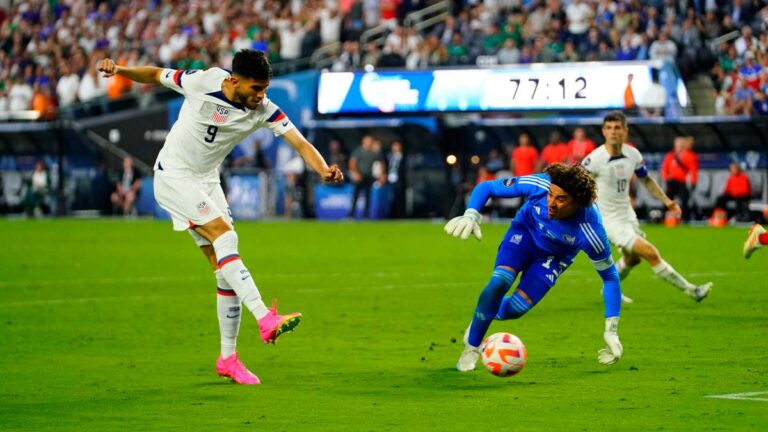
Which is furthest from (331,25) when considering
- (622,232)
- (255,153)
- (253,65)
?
(253,65)

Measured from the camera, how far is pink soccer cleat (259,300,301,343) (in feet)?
30.5

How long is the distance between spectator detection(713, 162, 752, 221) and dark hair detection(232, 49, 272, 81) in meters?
21.4

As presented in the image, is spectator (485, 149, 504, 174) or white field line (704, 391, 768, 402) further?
spectator (485, 149, 504, 174)

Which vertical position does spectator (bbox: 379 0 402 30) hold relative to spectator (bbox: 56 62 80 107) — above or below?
above

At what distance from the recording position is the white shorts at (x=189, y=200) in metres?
10.0

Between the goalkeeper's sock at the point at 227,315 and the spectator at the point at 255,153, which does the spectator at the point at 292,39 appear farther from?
the goalkeeper's sock at the point at 227,315


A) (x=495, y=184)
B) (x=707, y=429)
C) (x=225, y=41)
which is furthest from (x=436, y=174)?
(x=707, y=429)

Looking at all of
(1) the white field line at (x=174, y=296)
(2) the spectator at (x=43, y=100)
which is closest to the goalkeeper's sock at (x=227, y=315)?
(1) the white field line at (x=174, y=296)

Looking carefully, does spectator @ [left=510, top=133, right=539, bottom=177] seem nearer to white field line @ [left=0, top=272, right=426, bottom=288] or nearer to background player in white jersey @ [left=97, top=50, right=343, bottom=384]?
white field line @ [left=0, top=272, right=426, bottom=288]

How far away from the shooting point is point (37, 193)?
40156 millimetres

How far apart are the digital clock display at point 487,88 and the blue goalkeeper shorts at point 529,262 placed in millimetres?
18641

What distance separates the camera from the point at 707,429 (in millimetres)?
8016

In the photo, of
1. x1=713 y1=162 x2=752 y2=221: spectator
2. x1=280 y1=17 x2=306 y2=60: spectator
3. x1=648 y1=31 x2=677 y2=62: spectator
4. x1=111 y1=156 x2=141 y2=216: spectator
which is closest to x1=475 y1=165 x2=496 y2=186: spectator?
x1=648 y1=31 x2=677 y2=62: spectator

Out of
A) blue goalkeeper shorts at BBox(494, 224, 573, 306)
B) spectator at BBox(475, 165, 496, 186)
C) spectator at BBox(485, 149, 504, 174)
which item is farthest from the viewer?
spectator at BBox(485, 149, 504, 174)
